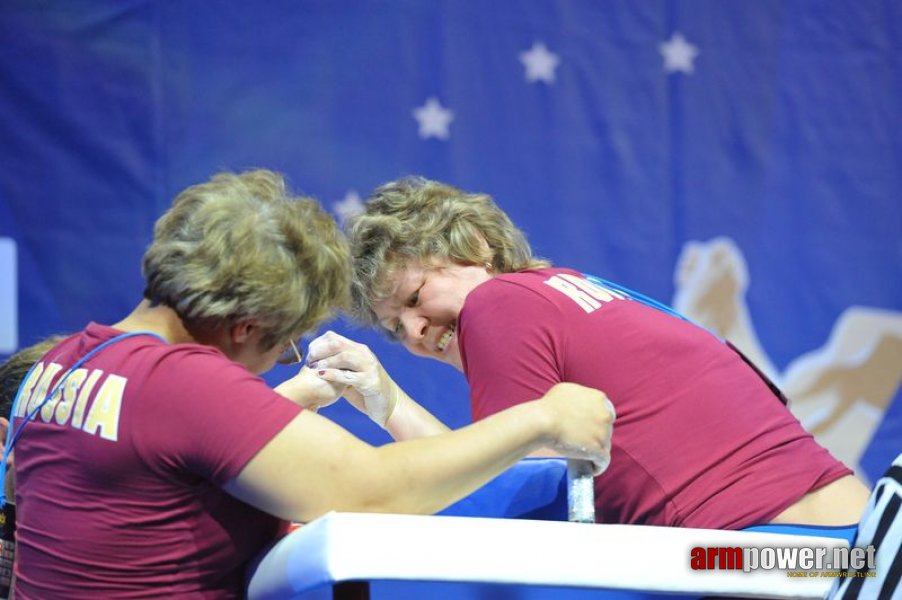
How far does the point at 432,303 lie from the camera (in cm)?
170

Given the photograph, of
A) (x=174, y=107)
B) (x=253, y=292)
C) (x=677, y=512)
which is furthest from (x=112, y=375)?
(x=174, y=107)

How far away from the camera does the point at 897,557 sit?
1.04 meters

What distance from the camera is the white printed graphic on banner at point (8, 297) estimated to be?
2.20 metres

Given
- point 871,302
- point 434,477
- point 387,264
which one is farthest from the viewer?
point 871,302

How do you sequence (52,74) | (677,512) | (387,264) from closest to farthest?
(677,512) < (387,264) < (52,74)

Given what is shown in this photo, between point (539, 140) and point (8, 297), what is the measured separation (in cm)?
119

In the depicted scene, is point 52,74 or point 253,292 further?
point 52,74

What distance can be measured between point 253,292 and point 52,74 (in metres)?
1.37

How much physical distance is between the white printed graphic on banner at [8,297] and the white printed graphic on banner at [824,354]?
1.46 metres

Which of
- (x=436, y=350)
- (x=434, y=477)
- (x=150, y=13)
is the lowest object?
(x=434, y=477)

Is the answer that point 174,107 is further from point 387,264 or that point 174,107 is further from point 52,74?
point 387,264

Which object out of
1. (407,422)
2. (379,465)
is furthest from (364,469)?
(407,422)

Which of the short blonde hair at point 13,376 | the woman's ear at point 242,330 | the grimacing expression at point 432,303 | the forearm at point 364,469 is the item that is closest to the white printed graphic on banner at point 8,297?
the short blonde hair at point 13,376

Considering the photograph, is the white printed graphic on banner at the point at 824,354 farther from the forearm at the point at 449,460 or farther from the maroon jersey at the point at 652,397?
the forearm at the point at 449,460
